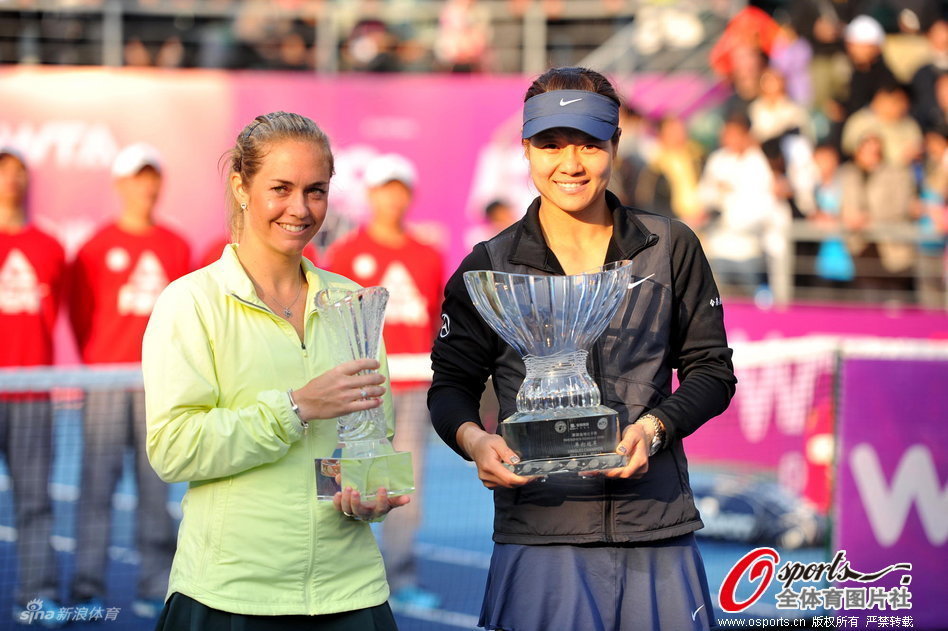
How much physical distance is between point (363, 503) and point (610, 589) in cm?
67

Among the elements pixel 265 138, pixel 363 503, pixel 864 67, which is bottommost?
pixel 363 503

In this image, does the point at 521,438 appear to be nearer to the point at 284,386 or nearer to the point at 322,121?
the point at 284,386

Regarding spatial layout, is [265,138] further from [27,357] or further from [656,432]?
[27,357]

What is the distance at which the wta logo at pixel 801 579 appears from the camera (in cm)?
528

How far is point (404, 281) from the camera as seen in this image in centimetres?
809

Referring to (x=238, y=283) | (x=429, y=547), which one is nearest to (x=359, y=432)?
(x=238, y=283)

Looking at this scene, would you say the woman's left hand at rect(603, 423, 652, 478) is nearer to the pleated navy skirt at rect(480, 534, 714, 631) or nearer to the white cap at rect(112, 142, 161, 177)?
the pleated navy skirt at rect(480, 534, 714, 631)

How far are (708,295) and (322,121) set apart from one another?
912 centimetres

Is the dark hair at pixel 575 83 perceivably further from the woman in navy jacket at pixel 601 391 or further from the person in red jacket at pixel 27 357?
the person in red jacket at pixel 27 357

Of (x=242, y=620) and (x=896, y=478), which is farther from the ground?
(x=242, y=620)

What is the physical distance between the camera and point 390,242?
27.1 ft

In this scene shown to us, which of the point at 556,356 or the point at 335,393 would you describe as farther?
the point at 556,356

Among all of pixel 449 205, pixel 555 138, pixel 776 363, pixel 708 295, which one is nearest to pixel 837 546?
pixel 776 363

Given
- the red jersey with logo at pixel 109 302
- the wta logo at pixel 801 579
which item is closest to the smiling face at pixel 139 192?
the red jersey with logo at pixel 109 302
